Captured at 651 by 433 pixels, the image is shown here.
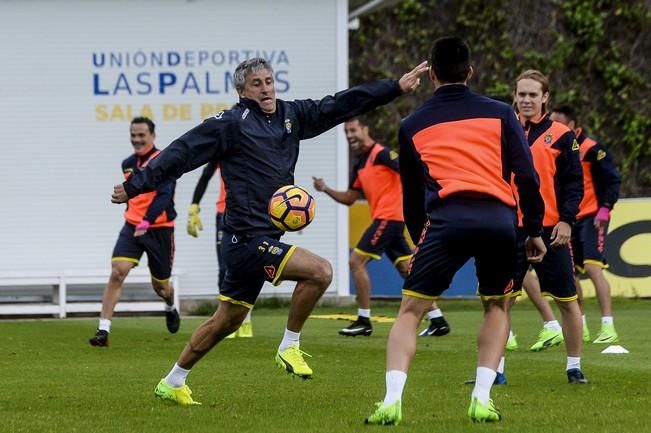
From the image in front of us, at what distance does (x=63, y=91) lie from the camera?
20000mm

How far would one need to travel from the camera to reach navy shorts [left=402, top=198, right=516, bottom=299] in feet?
24.5

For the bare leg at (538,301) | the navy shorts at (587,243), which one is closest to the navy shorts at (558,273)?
the bare leg at (538,301)

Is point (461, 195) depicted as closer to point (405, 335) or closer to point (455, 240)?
point (455, 240)

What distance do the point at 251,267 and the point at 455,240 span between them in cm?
183

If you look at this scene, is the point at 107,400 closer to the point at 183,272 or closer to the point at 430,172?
the point at 430,172

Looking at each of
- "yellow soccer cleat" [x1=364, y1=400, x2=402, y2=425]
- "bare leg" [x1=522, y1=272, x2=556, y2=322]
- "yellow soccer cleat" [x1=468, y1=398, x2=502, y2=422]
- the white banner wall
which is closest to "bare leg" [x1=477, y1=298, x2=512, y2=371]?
"yellow soccer cleat" [x1=468, y1=398, x2=502, y2=422]

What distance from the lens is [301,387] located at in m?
9.73

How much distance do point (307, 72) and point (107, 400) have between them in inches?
454

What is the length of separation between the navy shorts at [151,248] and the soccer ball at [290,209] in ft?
19.3

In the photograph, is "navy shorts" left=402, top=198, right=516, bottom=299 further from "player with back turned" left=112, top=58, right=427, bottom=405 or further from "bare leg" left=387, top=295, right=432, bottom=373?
"player with back turned" left=112, top=58, right=427, bottom=405

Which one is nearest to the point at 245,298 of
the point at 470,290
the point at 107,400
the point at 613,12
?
the point at 107,400

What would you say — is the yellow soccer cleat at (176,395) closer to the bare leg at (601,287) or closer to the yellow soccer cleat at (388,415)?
the yellow soccer cleat at (388,415)

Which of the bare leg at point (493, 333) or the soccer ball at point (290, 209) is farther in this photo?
the soccer ball at point (290, 209)

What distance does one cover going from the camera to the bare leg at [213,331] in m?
8.79
